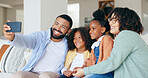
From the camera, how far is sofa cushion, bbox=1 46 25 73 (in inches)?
89.8

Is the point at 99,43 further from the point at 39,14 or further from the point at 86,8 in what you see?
the point at 86,8

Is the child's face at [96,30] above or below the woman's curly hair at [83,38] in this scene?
above

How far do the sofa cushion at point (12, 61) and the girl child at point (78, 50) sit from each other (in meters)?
0.73

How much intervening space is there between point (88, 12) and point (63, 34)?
5.18 metres

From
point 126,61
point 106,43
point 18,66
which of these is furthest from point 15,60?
point 126,61

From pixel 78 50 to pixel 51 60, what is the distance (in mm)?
281

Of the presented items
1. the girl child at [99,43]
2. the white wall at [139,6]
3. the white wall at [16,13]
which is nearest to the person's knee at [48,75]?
the girl child at [99,43]

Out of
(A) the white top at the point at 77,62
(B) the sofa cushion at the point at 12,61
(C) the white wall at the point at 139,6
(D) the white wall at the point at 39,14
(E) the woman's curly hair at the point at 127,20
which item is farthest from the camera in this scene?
(C) the white wall at the point at 139,6

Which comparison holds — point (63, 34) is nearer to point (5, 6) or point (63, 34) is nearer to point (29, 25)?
point (29, 25)

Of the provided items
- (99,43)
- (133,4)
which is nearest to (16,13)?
(133,4)

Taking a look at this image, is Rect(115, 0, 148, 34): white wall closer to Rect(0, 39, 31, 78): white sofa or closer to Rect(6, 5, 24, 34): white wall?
Rect(0, 39, 31, 78): white sofa

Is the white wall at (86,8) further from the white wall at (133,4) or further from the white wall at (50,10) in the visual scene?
the white wall at (50,10)

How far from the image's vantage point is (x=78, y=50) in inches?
74.2

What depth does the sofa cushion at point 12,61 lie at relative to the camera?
7.48ft
